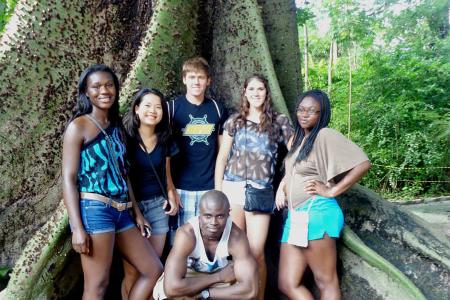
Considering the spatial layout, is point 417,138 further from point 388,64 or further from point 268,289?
point 268,289

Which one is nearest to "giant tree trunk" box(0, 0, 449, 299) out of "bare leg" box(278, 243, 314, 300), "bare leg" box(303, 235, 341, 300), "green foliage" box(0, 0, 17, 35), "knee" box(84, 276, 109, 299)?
"bare leg" box(303, 235, 341, 300)

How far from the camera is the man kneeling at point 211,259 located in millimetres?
3260

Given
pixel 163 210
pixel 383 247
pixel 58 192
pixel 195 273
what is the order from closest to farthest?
pixel 195 273, pixel 163 210, pixel 383 247, pixel 58 192

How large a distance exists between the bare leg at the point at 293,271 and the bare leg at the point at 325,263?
0.07 meters

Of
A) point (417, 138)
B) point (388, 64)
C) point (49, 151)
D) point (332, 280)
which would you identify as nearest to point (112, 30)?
point (49, 151)

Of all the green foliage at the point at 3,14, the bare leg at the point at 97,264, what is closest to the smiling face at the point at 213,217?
the bare leg at the point at 97,264

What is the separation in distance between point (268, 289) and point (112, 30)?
108 inches

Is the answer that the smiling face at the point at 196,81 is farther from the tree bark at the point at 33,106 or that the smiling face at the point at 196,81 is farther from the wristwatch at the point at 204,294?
the wristwatch at the point at 204,294


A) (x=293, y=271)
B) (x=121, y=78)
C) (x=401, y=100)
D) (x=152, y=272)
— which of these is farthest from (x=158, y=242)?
(x=401, y=100)

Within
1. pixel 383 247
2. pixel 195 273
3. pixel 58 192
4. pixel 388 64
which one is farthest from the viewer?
pixel 388 64

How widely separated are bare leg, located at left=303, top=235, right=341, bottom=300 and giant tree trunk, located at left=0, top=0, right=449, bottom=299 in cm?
30

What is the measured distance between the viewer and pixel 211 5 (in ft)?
15.7

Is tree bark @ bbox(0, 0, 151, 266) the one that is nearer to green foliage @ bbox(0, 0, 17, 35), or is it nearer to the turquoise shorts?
the turquoise shorts

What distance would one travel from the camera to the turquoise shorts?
135 inches
